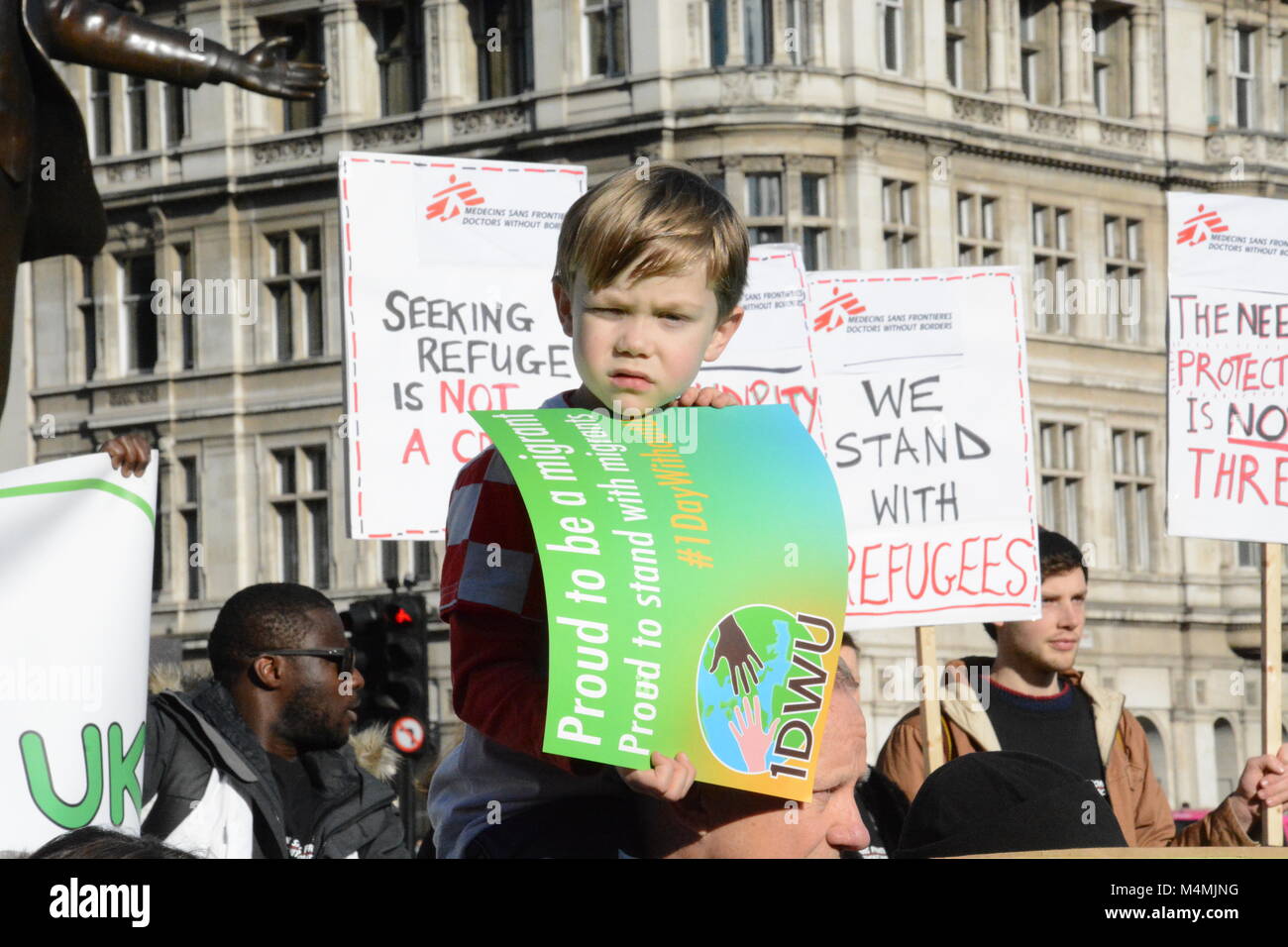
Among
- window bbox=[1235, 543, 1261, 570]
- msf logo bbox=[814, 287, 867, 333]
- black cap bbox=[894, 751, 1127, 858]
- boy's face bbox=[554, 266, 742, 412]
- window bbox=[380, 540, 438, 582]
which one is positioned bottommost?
window bbox=[1235, 543, 1261, 570]

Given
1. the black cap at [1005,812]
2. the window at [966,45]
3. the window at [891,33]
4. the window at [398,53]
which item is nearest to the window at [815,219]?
the window at [891,33]

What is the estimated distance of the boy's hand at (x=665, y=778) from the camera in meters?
2.07

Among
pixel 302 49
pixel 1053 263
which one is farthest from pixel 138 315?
pixel 1053 263

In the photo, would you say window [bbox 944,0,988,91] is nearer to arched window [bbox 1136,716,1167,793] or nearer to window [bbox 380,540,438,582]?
arched window [bbox 1136,716,1167,793]

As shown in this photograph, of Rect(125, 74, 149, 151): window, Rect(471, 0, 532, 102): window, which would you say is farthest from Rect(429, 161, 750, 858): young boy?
Rect(125, 74, 149, 151): window

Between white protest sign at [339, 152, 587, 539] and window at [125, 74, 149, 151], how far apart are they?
31836mm

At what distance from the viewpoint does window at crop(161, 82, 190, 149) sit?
1500 inches

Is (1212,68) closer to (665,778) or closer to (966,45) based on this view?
(966,45)

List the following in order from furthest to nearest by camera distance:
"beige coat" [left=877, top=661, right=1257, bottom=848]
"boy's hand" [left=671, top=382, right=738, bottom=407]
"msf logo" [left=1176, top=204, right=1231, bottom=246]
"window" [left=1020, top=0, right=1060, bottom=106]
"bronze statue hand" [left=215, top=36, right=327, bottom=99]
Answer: "window" [left=1020, top=0, right=1060, bottom=106] < "msf logo" [left=1176, top=204, right=1231, bottom=246] < "beige coat" [left=877, top=661, right=1257, bottom=848] < "bronze statue hand" [left=215, top=36, right=327, bottom=99] < "boy's hand" [left=671, top=382, right=738, bottom=407]

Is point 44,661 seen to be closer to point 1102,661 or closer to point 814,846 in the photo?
point 814,846

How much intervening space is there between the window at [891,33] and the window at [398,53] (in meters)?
7.00

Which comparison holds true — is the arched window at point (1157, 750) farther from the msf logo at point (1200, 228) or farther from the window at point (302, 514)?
the msf logo at point (1200, 228)
